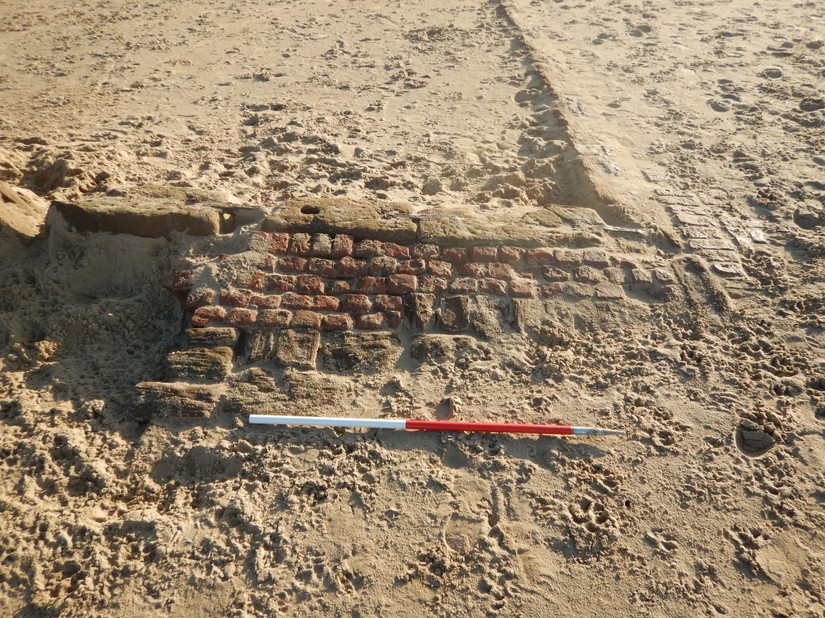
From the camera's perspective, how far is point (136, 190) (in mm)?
2533

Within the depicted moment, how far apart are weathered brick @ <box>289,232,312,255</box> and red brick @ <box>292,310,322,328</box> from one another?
0.33 meters

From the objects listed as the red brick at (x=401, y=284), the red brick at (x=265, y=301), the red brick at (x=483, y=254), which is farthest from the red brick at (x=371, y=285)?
the red brick at (x=483, y=254)

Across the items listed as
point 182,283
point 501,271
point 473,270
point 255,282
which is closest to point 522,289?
point 501,271

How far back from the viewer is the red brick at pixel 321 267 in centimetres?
230

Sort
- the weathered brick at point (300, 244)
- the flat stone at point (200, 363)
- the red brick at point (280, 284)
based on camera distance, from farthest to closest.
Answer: the weathered brick at point (300, 244), the red brick at point (280, 284), the flat stone at point (200, 363)

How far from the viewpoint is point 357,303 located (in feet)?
7.34

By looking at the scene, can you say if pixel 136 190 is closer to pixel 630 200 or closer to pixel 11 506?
pixel 11 506

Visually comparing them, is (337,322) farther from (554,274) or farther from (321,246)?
(554,274)

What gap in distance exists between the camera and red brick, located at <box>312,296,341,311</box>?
7.25 feet

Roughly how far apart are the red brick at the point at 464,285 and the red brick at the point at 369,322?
1.20ft

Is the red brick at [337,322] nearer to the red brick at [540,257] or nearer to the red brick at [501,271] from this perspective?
the red brick at [501,271]

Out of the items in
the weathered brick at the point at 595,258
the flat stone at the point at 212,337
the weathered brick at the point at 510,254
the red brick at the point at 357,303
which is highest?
the weathered brick at the point at 510,254

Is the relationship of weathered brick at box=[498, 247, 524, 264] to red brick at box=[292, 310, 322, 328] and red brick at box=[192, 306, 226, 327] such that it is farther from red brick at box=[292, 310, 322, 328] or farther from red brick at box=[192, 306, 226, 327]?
red brick at box=[192, 306, 226, 327]

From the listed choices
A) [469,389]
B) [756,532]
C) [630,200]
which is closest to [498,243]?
[469,389]
